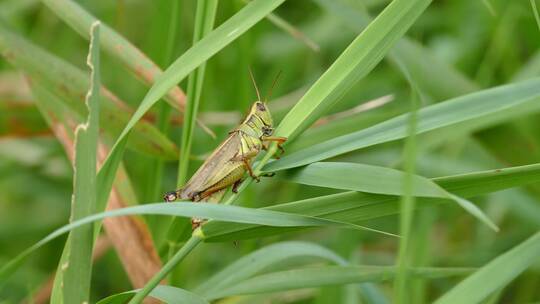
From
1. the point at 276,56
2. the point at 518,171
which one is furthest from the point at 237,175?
the point at 276,56

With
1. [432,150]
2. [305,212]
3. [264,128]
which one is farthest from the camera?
[432,150]

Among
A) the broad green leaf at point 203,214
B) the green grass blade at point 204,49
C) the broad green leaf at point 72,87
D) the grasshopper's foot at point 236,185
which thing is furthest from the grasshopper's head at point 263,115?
the broad green leaf at point 203,214

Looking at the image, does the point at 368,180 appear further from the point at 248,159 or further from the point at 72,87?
the point at 72,87

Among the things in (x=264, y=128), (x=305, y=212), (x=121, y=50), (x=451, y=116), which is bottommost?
(x=305, y=212)

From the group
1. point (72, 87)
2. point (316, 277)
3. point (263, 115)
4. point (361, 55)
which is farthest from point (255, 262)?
point (72, 87)

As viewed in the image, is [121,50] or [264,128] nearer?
[264,128]

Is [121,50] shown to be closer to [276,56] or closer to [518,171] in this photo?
[518,171]

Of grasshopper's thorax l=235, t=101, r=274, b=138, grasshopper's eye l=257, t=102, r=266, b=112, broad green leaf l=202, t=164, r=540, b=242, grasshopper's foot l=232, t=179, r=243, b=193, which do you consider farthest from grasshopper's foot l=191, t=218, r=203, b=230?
grasshopper's eye l=257, t=102, r=266, b=112

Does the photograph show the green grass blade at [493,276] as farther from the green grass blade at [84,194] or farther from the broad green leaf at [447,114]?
the green grass blade at [84,194]
